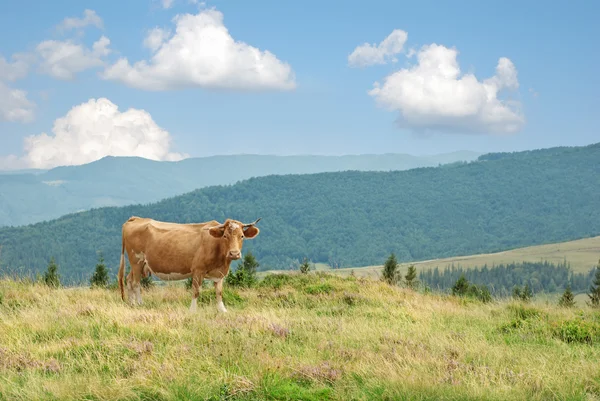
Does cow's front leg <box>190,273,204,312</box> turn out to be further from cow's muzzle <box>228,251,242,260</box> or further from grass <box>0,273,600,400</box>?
cow's muzzle <box>228,251,242,260</box>

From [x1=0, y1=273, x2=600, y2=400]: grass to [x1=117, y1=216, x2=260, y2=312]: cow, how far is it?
771mm

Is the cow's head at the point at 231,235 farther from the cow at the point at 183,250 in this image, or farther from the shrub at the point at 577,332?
the shrub at the point at 577,332

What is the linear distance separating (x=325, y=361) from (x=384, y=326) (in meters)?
3.77

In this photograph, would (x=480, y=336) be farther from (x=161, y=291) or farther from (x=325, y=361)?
(x=161, y=291)

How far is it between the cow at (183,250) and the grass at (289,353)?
77 cm

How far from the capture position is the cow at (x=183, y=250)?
43.5ft

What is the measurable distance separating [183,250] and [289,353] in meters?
6.02

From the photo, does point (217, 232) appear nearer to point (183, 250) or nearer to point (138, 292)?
point (183, 250)

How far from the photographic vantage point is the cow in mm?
13250

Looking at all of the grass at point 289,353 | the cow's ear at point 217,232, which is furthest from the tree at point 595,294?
the cow's ear at point 217,232

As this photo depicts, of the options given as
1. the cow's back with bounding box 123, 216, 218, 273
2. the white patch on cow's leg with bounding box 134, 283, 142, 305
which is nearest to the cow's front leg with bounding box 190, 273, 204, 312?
the cow's back with bounding box 123, 216, 218, 273

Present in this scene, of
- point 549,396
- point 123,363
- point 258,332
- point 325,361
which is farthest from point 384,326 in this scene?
point 123,363

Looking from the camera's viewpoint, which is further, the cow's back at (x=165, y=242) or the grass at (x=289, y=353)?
the cow's back at (x=165, y=242)

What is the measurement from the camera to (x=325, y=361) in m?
7.86
